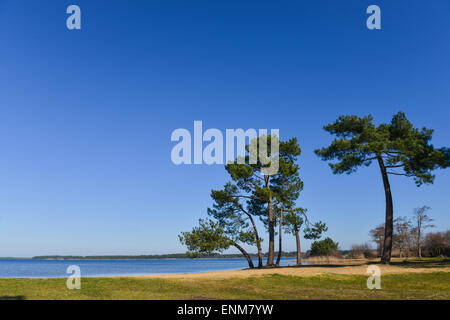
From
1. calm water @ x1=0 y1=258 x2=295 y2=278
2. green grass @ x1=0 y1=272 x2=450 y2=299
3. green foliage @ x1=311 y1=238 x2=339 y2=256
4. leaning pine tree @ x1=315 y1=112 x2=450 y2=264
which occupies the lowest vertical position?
calm water @ x1=0 y1=258 x2=295 y2=278

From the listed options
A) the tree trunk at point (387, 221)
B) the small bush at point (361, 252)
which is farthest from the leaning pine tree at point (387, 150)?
the small bush at point (361, 252)

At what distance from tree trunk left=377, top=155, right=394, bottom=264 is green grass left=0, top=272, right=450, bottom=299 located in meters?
6.53

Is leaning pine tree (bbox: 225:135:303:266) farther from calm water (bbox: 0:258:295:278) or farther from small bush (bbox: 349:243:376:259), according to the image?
small bush (bbox: 349:243:376:259)

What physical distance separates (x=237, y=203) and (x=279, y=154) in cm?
579

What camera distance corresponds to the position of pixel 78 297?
1088 cm

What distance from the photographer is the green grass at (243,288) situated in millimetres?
11695

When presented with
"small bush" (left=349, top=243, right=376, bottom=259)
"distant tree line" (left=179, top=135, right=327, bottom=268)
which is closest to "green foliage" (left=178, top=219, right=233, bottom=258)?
"distant tree line" (left=179, top=135, right=327, bottom=268)

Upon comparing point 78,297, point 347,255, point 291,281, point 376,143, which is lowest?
point 347,255

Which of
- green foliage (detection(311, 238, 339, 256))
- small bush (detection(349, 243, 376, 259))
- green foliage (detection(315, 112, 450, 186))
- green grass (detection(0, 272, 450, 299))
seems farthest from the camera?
small bush (detection(349, 243, 376, 259))

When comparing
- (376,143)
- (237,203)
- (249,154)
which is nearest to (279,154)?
(249,154)

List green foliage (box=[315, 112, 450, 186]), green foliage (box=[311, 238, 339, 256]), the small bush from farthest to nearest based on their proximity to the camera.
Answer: the small bush
green foliage (box=[311, 238, 339, 256])
green foliage (box=[315, 112, 450, 186])

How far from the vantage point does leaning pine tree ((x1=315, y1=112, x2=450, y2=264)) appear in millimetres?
25812

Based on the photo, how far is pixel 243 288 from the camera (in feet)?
47.7
